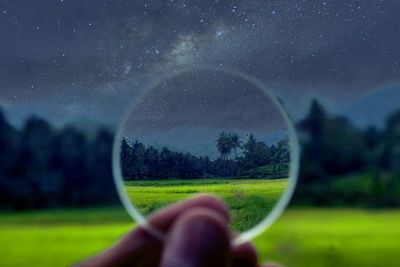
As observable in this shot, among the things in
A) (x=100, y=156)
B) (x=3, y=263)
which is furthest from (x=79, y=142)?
(x=3, y=263)

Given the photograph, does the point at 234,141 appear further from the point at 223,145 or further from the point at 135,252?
A: the point at 135,252

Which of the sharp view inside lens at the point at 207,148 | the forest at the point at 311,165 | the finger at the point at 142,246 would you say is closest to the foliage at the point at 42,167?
the forest at the point at 311,165

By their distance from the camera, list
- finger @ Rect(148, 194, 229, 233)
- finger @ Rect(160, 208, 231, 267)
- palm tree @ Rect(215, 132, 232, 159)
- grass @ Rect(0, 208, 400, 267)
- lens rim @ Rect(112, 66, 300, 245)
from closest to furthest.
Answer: finger @ Rect(160, 208, 231, 267) → finger @ Rect(148, 194, 229, 233) → lens rim @ Rect(112, 66, 300, 245) → palm tree @ Rect(215, 132, 232, 159) → grass @ Rect(0, 208, 400, 267)

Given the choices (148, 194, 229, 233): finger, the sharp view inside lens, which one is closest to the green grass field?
the sharp view inside lens

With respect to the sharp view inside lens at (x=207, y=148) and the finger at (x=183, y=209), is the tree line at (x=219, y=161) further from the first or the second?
the finger at (x=183, y=209)

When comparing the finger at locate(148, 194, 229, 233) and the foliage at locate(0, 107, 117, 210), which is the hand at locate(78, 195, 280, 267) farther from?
the foliage at locate(0, 107, 117, 210)

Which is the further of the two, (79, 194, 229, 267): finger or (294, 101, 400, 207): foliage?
(294, 101, 400, 207): foliage

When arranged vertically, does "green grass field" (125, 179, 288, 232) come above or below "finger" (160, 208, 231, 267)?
above
